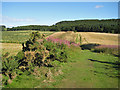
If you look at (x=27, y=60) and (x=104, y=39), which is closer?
(x=27, y=60)

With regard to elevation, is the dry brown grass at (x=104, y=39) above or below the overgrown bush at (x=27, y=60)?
above

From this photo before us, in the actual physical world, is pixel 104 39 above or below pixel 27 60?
above

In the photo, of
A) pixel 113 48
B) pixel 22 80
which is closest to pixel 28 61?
pixel 22 80

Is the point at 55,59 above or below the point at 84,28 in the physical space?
below

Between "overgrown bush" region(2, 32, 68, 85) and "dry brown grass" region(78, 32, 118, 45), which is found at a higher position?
"dry brown grass" region(78, 32, 118, 45)

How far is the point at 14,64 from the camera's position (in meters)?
7.05

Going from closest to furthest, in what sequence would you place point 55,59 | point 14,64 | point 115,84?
point 115,84, point 14,64, point 55,59

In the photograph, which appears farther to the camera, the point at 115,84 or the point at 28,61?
the point at 28,61

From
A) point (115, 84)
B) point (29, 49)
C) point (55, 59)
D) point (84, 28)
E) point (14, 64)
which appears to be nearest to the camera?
point (115, 84)

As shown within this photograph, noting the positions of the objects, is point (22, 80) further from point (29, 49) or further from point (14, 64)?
point (29, 49)

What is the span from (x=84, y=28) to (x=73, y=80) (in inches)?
2121

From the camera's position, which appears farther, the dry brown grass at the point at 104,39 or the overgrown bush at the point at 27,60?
the dry brown grass at the point at 104,39

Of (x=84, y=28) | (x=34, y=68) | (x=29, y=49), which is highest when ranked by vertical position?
(x=84, y=28)

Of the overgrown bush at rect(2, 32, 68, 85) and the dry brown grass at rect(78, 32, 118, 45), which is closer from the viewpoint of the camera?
the overgrown bush at rect(2, 32, 68, 85)
